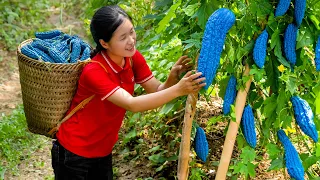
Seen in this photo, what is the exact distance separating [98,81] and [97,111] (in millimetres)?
245

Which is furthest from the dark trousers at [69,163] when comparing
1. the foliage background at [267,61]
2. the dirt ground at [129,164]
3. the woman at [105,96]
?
the dirt ground at [129,164]

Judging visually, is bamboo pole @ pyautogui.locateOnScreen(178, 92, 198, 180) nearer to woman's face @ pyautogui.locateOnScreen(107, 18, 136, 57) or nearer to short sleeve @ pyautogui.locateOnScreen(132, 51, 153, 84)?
woman's face @ pyautogui.locateOnScreen(107, 18, 136, 57)

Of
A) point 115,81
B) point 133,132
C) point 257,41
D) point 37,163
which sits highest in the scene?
point 257,41

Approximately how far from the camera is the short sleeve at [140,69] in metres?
3.03

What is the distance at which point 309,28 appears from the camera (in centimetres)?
230

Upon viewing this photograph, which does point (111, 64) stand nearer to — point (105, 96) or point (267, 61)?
point (105, 96)

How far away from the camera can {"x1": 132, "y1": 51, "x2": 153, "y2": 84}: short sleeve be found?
9.93 feet

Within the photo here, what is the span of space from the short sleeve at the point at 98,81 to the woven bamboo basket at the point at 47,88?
8 centimetres

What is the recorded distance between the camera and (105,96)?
2.71 metres

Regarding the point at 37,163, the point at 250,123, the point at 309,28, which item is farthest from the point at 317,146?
the point at 37,163

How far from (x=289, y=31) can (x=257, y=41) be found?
5.3 inches

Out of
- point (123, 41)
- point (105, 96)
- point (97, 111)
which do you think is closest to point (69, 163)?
point (97, 111)

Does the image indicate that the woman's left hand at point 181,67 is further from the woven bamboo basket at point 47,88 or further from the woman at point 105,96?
the woven bamboo basket at point 47,88

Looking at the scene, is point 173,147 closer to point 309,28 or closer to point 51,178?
point 51,178
